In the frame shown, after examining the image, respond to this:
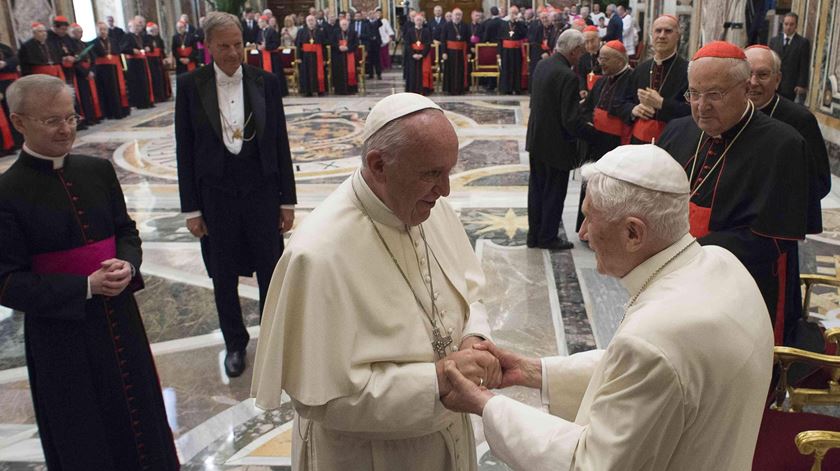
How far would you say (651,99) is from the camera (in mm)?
4648

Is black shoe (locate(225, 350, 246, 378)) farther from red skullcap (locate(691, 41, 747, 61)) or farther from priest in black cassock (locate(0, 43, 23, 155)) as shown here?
priest in black cassock (locate(0, 43, 23, 155))

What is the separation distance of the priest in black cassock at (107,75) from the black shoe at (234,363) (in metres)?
10.7

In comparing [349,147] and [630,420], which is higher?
[630,420]

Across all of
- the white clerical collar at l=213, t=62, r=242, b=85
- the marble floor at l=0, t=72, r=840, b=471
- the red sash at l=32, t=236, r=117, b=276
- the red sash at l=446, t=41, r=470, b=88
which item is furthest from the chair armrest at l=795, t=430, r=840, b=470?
the red sash at l=446, t=41, r=470, b=88

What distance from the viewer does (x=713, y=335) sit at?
1.31m

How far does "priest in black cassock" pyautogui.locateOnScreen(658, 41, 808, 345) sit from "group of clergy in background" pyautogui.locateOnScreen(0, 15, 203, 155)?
948 centimetres

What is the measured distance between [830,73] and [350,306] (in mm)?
7990

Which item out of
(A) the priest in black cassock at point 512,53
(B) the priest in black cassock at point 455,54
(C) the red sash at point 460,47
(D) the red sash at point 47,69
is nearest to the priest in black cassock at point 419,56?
(B) the priest in black cassock at point 455,54

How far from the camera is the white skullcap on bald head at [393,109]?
164 centimetres

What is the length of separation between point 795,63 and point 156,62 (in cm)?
1206

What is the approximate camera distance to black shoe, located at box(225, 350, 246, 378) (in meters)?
3.74

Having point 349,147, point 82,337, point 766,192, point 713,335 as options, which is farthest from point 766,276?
point 349,147

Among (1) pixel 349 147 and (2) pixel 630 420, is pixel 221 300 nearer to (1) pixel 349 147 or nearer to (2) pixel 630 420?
(2) pixel 630 420

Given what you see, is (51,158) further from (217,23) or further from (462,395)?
(462,395)
